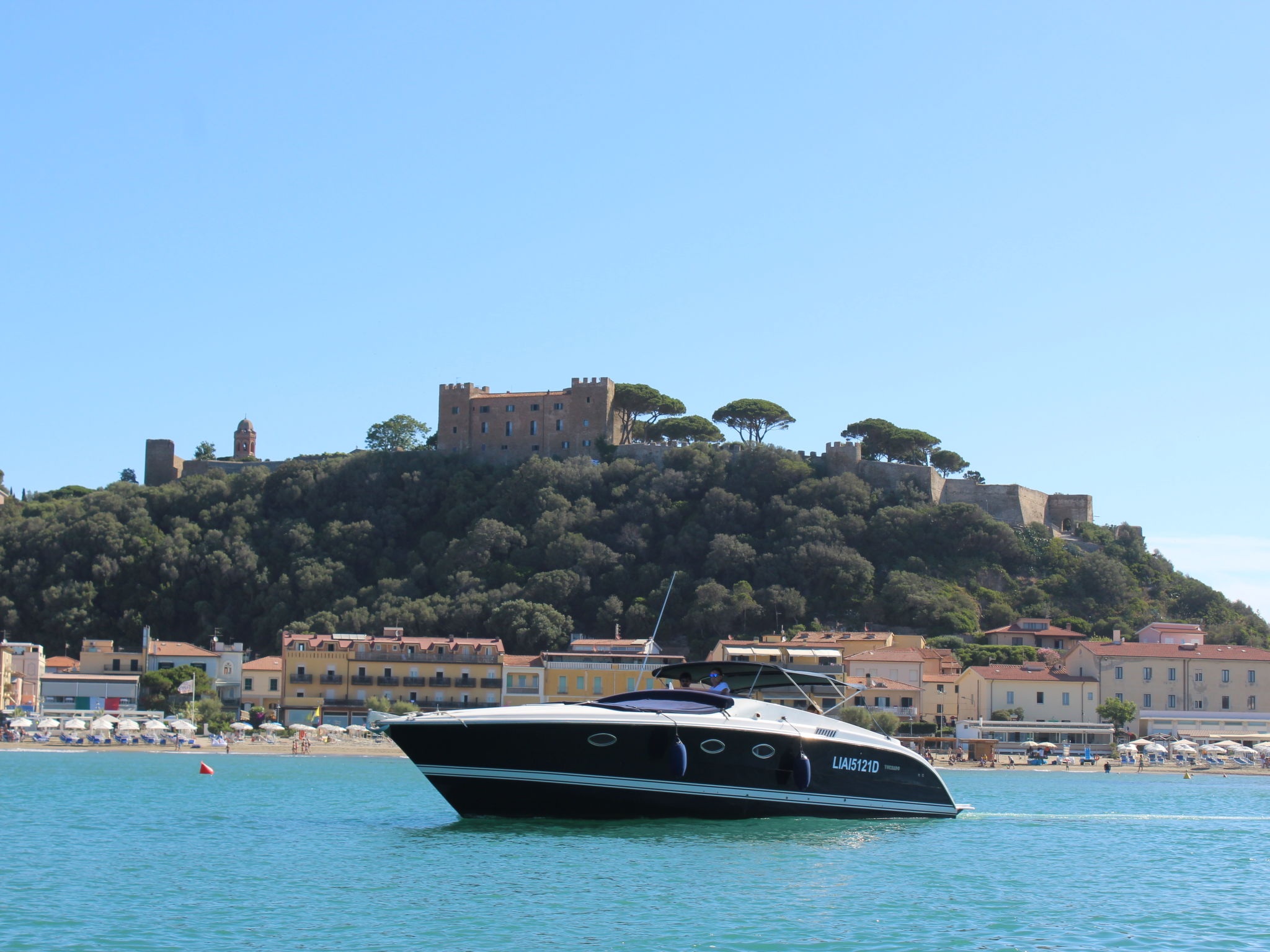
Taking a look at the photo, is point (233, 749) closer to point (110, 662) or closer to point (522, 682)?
point (522, 682)

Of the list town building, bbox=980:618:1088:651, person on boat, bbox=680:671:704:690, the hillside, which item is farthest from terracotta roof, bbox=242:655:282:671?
person on boat, bbox=680:671:704:690

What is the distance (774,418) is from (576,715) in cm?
7985

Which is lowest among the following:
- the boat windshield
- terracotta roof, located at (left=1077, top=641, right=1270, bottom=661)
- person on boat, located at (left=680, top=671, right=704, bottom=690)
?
the boat windshield

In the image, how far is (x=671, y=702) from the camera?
21453 mm

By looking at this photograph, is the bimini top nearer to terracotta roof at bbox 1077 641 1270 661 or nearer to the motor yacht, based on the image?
the motor yacht

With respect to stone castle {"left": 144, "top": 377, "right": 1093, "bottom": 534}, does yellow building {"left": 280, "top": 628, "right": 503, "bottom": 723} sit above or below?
below

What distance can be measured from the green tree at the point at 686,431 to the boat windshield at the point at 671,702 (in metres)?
77.0

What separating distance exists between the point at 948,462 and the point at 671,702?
77.8 meters

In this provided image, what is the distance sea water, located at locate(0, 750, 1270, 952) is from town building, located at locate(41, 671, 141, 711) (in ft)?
116

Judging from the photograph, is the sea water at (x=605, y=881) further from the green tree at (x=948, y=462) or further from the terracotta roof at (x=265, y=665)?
the green tree at (x=948, y=462)

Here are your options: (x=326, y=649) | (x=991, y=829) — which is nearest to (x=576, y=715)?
(x=991, y=829)

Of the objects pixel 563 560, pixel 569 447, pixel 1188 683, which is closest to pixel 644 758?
pixel 1188 683

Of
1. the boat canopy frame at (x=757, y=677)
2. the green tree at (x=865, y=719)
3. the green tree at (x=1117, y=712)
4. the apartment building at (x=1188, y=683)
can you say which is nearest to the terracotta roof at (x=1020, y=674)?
the apartment building at (x=1188, y=683)

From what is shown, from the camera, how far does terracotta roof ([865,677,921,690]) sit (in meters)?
59.4
